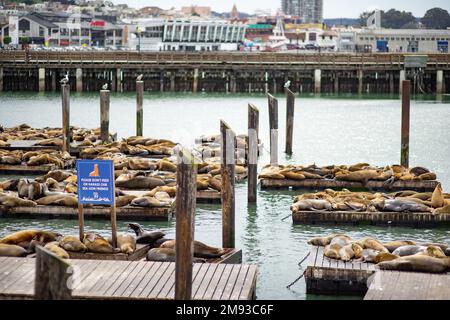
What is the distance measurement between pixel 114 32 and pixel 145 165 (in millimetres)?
123960

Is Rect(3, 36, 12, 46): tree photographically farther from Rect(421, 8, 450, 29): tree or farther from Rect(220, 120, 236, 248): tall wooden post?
Rect(220, 120, 236, 248): tall wooden post

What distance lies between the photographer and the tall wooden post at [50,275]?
7848 millimetres

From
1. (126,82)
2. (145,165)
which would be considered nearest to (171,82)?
(126,82)

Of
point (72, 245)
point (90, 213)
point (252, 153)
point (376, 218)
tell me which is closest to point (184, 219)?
point (72, 245)

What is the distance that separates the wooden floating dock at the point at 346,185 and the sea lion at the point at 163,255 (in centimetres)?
837

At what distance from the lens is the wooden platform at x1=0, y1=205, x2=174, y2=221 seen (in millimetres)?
18047

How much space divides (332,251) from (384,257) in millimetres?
711

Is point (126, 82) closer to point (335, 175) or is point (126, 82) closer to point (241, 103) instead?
point (241, 103)

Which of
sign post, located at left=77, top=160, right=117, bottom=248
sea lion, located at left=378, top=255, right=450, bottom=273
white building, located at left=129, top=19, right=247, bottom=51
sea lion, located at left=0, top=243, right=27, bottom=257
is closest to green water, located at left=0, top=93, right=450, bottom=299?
sea lion, located at left=378, top=255, right=450, bottom=273

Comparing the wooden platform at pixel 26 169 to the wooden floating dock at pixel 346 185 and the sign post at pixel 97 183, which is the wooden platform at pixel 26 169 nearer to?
the wooden floating dock at pixel 346 185

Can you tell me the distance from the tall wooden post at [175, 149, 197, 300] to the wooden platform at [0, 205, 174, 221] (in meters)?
7.32

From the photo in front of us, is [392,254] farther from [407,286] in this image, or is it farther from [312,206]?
[312,206]

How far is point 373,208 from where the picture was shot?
58.0 feet

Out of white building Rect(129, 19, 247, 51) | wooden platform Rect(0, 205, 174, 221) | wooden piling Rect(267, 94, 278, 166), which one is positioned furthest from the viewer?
white building Rect(129, 19, 247, 51)
